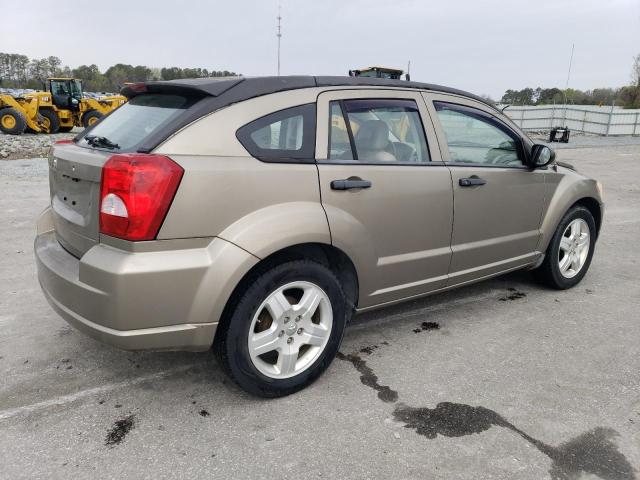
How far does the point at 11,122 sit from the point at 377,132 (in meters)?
20.5

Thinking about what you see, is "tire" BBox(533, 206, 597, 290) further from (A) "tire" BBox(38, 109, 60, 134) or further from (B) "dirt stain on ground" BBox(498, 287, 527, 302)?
(A) "tire" BBox(38, 109, 60, 134)

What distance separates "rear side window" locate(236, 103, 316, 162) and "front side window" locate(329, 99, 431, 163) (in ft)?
0.47

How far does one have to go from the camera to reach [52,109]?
21156mm

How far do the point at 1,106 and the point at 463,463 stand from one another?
22.9m

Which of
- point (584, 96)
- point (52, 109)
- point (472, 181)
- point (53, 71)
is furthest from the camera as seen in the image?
point (53, 71)

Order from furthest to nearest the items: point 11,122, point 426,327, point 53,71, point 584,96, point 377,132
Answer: point 53,71, point 584,96, point 11,122, point 426,327, point 377,132

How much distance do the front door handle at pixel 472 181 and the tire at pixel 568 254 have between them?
1.17m

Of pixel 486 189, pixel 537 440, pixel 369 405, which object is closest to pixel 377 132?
pixel 486 189

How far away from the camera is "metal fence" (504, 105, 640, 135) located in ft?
93.7

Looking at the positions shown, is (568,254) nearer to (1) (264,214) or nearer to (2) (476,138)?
(2) (476,138)

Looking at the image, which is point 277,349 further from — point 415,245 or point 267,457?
point 415,245

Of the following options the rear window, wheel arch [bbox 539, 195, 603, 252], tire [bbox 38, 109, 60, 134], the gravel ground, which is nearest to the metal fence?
tire [bbox 38, 109, 60, 134]

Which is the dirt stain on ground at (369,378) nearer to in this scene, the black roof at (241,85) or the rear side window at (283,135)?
the rear side window at (283,135)

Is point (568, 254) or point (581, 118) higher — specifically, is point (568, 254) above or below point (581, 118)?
below
